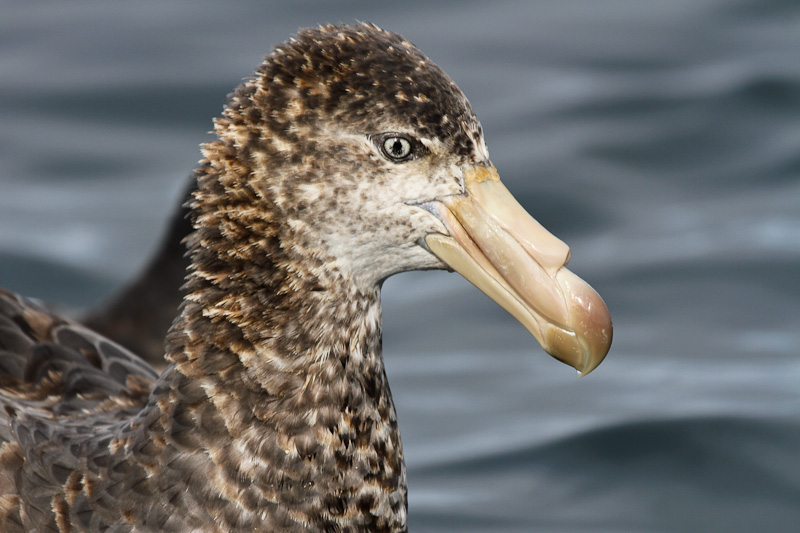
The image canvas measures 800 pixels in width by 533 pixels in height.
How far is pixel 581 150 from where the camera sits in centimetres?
771

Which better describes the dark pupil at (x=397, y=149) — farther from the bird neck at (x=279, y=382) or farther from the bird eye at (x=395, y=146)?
the bird neck at (x=279, y=382)

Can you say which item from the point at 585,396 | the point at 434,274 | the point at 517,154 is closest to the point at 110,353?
the point at 585,396

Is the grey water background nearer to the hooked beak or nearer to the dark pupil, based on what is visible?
the hooked beak

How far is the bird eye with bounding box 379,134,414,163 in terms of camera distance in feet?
9.16

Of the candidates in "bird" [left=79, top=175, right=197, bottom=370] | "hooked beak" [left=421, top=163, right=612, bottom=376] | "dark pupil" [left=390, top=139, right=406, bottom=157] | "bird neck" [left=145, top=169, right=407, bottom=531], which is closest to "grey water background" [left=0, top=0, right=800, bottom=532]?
"bird" [left=79, top=175, right=197, bottom=370]

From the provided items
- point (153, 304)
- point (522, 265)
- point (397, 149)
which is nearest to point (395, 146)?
point (397, 149)

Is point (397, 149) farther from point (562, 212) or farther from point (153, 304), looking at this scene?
point (562, 212)

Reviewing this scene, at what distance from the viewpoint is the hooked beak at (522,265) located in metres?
2.80

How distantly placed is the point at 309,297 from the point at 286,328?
0.30ft

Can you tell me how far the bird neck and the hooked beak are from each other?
235mm

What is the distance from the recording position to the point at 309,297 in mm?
2846

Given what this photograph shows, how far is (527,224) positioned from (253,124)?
596mm

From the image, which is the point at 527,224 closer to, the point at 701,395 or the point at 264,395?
the point at 264,395

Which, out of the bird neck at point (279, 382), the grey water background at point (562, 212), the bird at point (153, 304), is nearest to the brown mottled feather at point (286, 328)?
the bird neck at point (279, 382)
